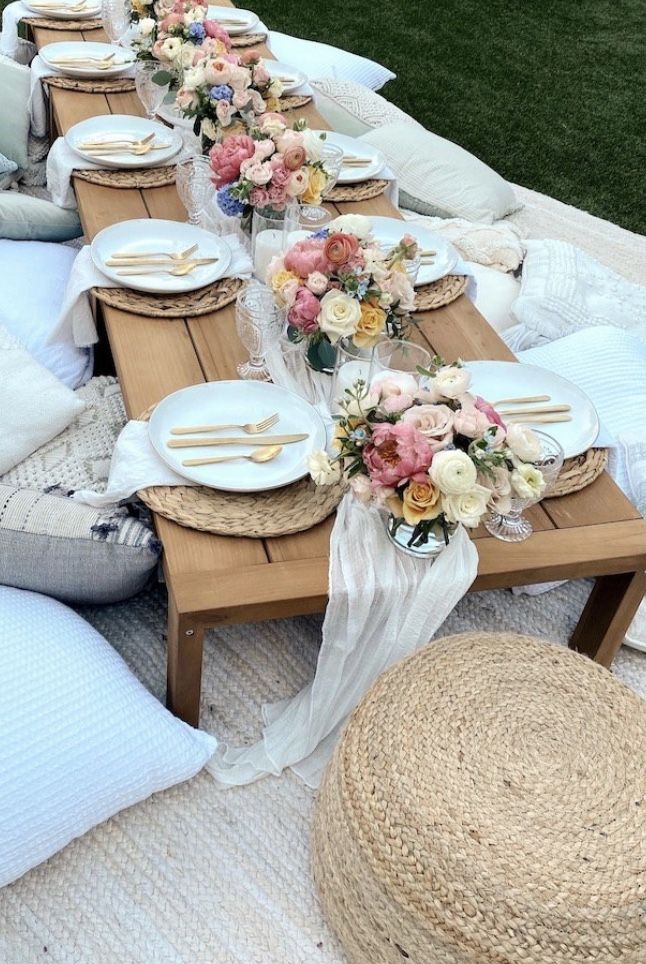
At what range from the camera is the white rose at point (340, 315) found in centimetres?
157

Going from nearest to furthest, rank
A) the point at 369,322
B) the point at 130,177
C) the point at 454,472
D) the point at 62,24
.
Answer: the point at 454,472, the point at 369,322, the point at 130,177, the point at 62,24

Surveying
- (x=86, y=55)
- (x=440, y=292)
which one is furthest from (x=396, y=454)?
(x=86, y=55)

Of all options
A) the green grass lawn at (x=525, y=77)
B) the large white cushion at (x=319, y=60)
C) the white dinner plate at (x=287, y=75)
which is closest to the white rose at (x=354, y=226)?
the white dinner plate at (x=287, y=75)

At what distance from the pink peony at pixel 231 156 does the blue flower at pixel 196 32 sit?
1.59 ft

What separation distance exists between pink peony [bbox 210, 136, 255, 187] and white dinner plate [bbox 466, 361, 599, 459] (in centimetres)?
61

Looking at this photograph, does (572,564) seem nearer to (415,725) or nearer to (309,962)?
(415,725)

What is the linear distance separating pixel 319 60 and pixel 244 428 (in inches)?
97.2

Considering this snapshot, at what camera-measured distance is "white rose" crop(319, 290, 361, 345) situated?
→ 1.57m

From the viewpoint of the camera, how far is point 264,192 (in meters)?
1.91

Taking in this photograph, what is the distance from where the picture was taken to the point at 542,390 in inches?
71.7

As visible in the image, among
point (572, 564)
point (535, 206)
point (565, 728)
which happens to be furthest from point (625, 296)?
point (565, 728)

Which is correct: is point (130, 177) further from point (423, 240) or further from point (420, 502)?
point (420, 502)

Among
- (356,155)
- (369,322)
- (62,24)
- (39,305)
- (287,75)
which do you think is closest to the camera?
(369,322)

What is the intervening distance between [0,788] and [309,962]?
1.75 feet
